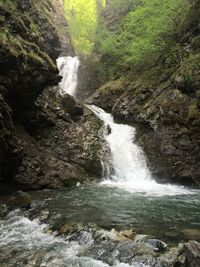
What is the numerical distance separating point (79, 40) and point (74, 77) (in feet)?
37.2

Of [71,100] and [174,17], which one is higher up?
[174,17]

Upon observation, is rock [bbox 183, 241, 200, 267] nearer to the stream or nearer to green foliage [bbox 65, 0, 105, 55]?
the stream

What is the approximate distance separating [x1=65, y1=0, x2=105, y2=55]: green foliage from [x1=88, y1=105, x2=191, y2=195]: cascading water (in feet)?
76.5

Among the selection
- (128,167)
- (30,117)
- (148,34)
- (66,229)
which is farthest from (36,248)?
(148,34)

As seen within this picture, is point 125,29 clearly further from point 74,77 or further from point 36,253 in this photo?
point 36,253

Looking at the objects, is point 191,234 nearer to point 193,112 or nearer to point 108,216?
point 108,216

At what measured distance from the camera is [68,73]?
41844 mm

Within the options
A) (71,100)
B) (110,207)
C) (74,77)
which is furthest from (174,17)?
(110,207)

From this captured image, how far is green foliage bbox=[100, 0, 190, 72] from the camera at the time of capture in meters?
29.9

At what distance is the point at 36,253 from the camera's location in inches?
402

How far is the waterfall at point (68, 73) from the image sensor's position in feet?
131

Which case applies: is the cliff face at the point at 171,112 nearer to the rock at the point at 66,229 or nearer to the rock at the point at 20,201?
the rock at the point at 20,201

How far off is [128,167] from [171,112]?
15.4 feet

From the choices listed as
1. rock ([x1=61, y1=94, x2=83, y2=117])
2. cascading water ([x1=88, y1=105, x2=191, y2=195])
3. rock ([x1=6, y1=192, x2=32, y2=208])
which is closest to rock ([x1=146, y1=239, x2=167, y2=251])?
rock ([x1=6, y1=192, x2=32, y2=208])
